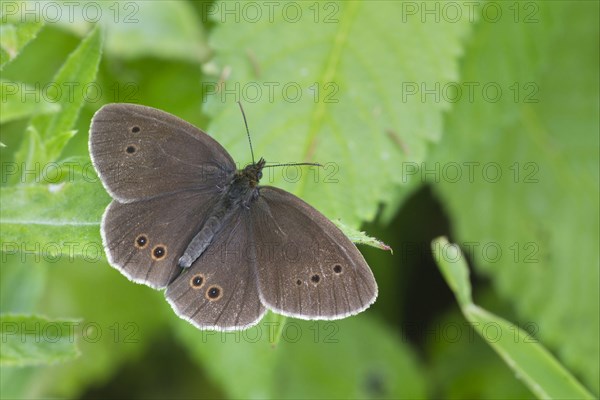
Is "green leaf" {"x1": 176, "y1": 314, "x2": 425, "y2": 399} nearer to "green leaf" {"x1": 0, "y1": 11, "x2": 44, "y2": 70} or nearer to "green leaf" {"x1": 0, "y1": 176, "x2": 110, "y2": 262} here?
"green leaf" {"x1": 0, "y1": 176, "x2": 110, "y2": 262}

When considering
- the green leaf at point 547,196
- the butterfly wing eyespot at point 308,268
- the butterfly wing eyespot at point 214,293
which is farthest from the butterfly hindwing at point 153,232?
the green leaf at point 547,196

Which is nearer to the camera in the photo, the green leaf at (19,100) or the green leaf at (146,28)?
the green leaf at (19,100)

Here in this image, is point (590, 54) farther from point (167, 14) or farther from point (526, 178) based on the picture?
point (167, 14)

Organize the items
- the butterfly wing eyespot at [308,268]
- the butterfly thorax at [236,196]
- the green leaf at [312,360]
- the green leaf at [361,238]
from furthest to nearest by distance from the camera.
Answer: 1. the green leaf at [312,360]
2. the butterfly thorax at [236,196]
3. the butterfly wing eyespot at [308,268]
4. the green leaf at [361,238]

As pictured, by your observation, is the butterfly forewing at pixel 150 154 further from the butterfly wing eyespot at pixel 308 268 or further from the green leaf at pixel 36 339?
the green leaf at pixel 36 339

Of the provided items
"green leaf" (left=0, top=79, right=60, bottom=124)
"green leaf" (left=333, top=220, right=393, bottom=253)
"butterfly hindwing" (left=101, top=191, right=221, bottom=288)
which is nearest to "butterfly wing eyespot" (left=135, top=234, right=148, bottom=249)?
"butterfly hindwing" (left=101, top=191, right=221, bottom=288)
